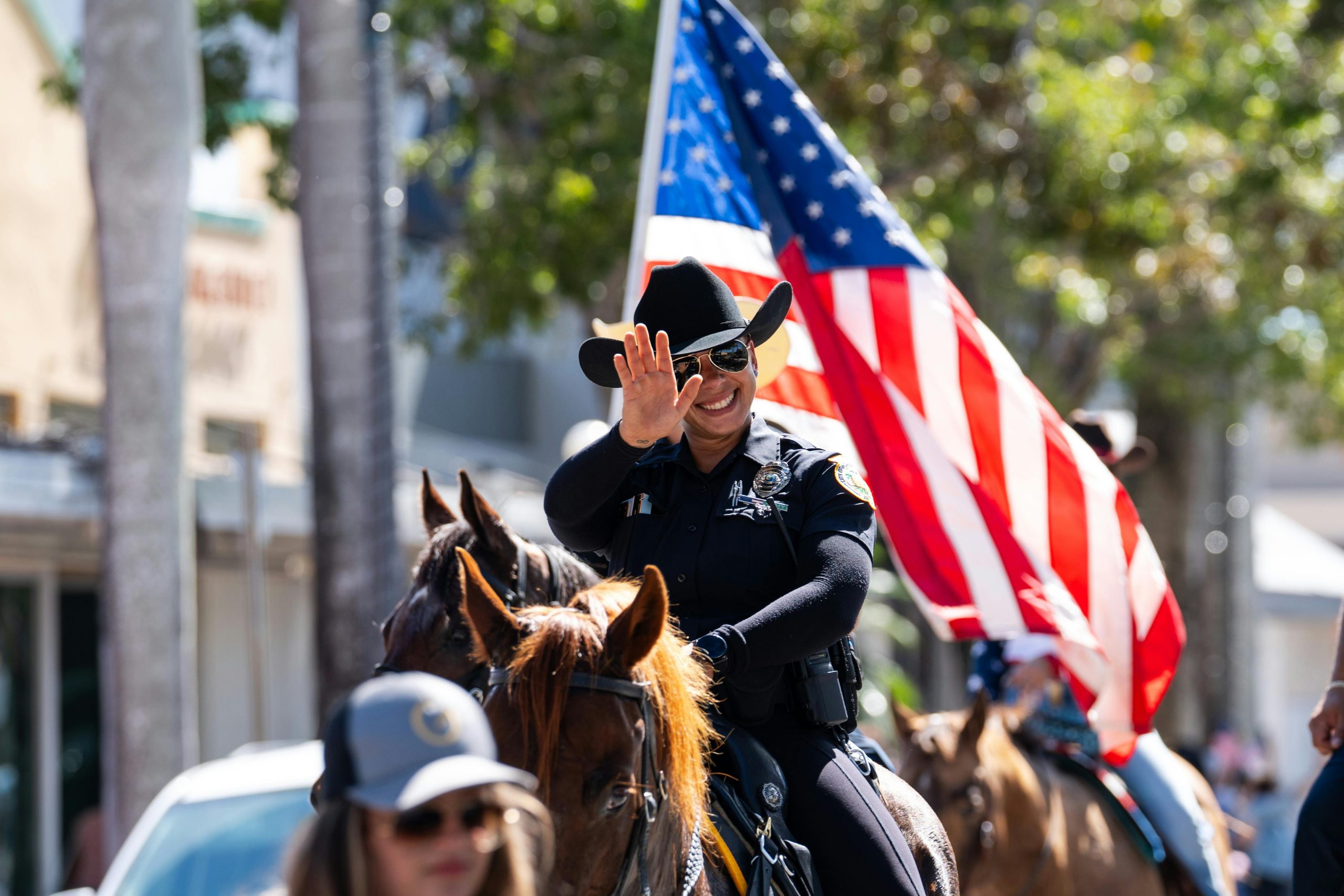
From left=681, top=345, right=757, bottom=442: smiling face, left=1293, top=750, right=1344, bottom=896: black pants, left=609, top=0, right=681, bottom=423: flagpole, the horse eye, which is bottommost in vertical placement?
left=1293, top=750, right=1344, bottom=896: black pants

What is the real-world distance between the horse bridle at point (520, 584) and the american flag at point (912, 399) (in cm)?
168

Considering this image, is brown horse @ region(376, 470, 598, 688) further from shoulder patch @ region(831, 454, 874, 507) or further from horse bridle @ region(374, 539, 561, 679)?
shoulder patch @ region(831, 454, 874, 507)

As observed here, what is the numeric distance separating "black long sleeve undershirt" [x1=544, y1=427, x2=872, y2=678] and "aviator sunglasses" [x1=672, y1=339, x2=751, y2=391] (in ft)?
0.77

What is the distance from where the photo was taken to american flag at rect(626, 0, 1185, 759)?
20.0ft

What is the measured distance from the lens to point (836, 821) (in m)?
3.79

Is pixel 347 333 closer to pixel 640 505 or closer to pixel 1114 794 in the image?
pixel 1114 794

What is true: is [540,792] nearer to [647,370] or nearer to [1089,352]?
[647,370]

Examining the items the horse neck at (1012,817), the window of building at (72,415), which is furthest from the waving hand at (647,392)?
the window of building at (72,415)

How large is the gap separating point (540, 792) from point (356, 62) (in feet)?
23.5

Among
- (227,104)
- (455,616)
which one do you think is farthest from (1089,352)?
(455,616)

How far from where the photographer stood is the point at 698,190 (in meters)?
6.28

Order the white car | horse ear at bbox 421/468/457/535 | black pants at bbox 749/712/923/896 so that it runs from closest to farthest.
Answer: black pants at bbox 749/712/923/896
horse ear at bbox 421/468/457/535
the white car

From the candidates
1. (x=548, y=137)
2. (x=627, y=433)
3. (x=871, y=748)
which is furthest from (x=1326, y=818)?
(x=548, y=137)

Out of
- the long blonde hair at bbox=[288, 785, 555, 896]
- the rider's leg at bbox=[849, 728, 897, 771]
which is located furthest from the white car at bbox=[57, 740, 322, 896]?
the long blonde hair at bbox=[288, 785, 555, 896]
